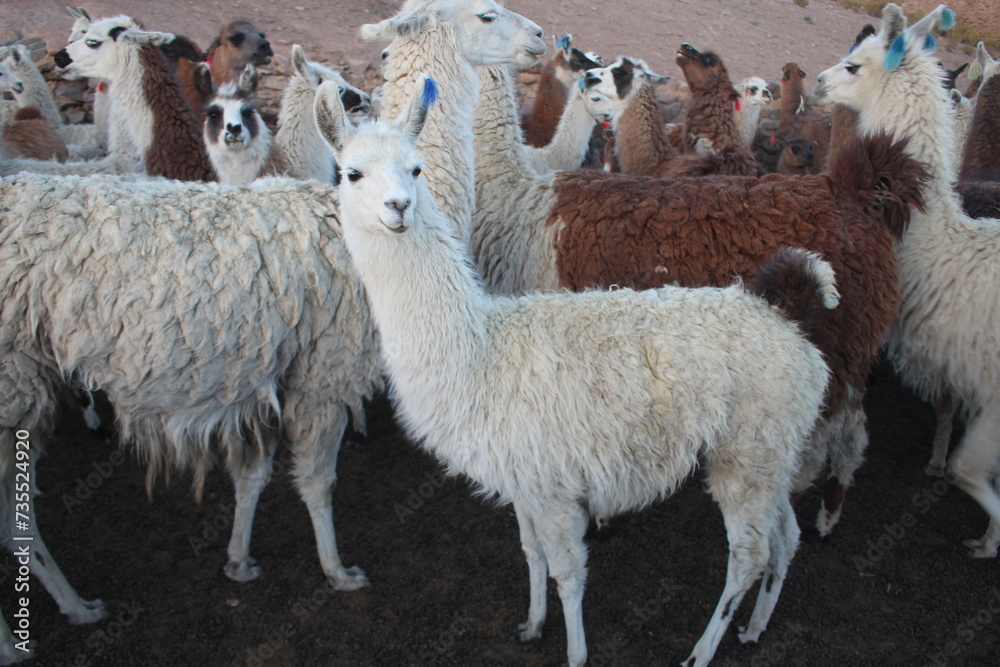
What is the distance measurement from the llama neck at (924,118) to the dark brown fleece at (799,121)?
Result: 141 inches

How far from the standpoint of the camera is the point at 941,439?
367 cm

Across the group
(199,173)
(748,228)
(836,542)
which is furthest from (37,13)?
(836,542)

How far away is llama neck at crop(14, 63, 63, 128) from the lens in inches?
269

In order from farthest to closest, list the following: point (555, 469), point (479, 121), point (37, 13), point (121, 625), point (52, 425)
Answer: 1. point (37, 13)
2. point (479, 121)
3. point (121, 625)
4. point (52, 425)
5. point (555, 469)

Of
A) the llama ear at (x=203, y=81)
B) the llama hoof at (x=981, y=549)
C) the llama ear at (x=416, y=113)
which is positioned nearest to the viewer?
the llama ear at (x=416, y=113)

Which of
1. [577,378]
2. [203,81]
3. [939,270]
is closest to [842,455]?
[939,270]

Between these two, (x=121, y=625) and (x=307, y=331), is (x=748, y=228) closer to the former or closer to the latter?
(x=307, y=331)

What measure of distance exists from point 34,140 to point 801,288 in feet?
20.1

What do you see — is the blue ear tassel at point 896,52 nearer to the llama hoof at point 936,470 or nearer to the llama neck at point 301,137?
the llama hoof at point 936,470

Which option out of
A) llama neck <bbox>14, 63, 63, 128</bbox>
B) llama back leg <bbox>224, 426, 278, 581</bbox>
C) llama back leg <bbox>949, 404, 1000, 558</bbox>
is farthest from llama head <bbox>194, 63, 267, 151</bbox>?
llama neck <bbox>14, 63, 63, 128</bbox>

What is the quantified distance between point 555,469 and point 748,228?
4.85 ft

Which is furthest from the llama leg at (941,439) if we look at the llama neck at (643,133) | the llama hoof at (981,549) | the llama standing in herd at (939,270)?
the llama neck at (643,133)

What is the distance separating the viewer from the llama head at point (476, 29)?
3.05 meters

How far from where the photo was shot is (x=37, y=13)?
32.5 feet
